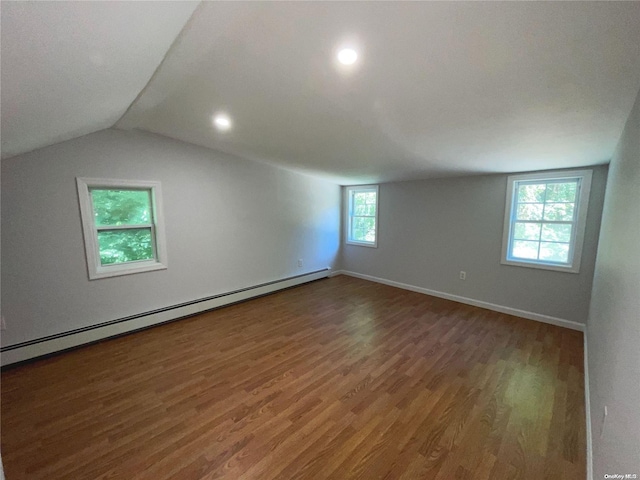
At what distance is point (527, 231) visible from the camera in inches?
137

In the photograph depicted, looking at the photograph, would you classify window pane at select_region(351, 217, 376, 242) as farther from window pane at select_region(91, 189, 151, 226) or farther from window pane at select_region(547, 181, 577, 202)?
window pane at select_region(91, 189, 151, 226)

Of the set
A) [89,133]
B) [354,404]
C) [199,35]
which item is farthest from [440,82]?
[89,133]

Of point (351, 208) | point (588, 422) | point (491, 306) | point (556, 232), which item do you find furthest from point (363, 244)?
point (588, 422)

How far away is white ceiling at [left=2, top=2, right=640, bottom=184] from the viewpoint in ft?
3.59

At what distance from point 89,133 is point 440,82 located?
3.29m

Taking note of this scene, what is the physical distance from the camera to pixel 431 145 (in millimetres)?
2641

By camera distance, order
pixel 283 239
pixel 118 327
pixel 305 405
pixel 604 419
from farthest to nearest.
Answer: pixel 283 239, pixel 118 327, pixel 305 405, pixel 604 419

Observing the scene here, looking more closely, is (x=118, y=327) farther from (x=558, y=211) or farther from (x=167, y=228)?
(x=558, y=211)

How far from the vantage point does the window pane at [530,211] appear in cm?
339

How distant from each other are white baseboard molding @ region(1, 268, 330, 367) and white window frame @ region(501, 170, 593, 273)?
3611 mm

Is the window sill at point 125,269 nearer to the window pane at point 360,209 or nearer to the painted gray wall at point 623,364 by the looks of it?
the window pane at point 360,209

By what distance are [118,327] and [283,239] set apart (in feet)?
8.21

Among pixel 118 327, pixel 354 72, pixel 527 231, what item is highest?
pixel 354 72

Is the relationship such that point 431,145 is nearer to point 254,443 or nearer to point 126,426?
point 254,443
